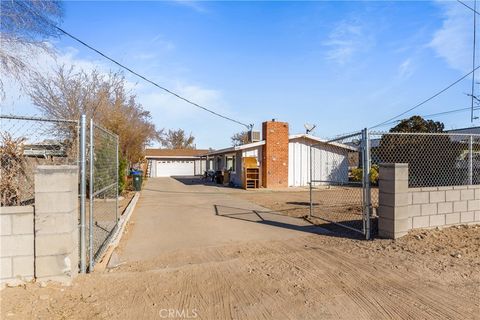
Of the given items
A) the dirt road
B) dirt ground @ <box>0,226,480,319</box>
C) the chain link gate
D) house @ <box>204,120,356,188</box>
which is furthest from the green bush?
dirt ground @ <box>0,226,480,319</box>

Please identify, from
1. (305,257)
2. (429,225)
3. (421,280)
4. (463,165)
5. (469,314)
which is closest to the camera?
(469,314)

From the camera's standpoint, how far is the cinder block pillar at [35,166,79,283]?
14.0ft

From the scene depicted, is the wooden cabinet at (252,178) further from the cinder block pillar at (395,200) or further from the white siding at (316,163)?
the cinder block pillar at (395,200)

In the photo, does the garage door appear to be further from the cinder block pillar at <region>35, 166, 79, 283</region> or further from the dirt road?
the cinder block pillar at <region>35, 166, 79, 283</region>

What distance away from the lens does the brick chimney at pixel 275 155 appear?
23.0m

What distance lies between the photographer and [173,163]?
48.2m

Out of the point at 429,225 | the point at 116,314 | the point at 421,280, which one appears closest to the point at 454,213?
the point at 429,225

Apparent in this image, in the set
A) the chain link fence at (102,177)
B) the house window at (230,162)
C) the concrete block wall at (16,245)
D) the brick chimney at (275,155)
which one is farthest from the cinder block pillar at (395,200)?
the house window at (230,162)

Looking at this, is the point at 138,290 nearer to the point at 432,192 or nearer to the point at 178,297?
the point at 178,297

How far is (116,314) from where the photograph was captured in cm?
372

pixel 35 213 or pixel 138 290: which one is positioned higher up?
pixel 35 213

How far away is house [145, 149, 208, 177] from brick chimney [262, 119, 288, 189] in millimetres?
24151

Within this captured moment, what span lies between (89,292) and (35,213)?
1.14 meters

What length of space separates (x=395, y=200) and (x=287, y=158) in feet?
55.9
